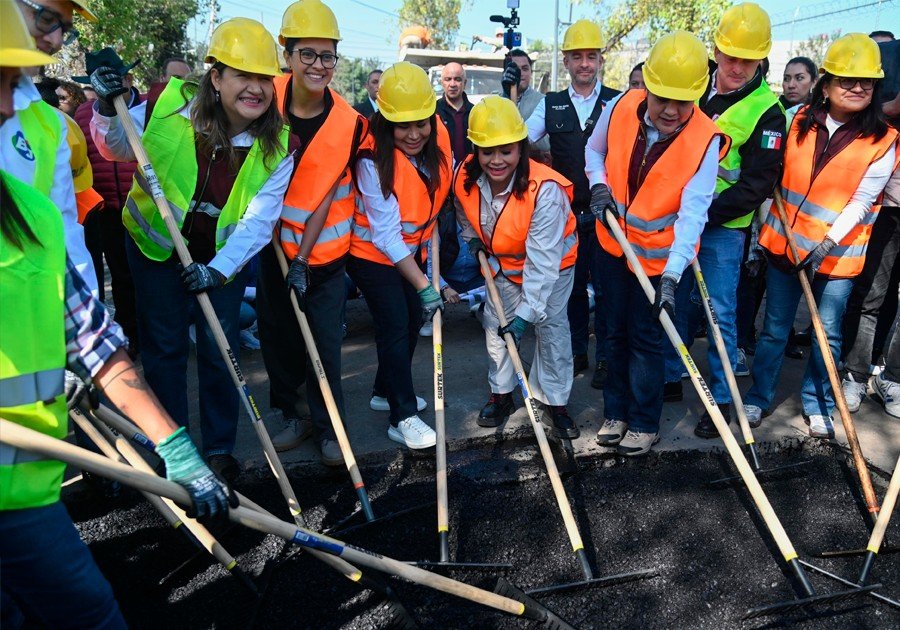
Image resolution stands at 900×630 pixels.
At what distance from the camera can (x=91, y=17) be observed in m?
2.95

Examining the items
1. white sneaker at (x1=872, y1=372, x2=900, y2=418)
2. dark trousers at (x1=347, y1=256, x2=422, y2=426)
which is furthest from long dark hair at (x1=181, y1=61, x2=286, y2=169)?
white sneaker at (x1=872, y1=372, x2=900, y2=418)

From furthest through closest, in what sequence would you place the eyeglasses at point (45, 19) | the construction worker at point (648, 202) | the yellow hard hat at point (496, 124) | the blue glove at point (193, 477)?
the yellow hard hat at point (496, 124) → the construction worker at point (648, 202) → the eyeglasses at point (45, 19) → the blue glove at point (193, 477)

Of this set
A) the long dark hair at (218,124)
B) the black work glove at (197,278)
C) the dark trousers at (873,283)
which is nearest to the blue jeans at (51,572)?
the black work glove at (197,278)

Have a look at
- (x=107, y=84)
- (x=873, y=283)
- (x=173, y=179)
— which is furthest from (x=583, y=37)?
(x=107, y=84)

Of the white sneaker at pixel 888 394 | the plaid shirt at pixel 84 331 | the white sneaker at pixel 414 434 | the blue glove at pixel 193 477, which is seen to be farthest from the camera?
the white sneaker at pixel 888 394

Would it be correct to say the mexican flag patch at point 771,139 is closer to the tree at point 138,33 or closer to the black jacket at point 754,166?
the black jacket at point 754,166

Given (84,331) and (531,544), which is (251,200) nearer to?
(84,331)

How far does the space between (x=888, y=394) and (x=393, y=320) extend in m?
Answer: 3.05

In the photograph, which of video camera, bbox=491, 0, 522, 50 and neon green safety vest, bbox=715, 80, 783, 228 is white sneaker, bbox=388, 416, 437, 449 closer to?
neon green safety vest, bbox=715, 80, 783, 228

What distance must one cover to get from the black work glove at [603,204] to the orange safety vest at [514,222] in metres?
0.14

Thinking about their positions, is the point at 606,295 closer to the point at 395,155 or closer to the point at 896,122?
the point at 395,155

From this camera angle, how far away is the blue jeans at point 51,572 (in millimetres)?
1676

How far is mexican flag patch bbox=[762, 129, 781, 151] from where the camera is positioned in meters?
3.87

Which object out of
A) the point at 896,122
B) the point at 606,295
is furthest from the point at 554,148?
the point at 896,122
